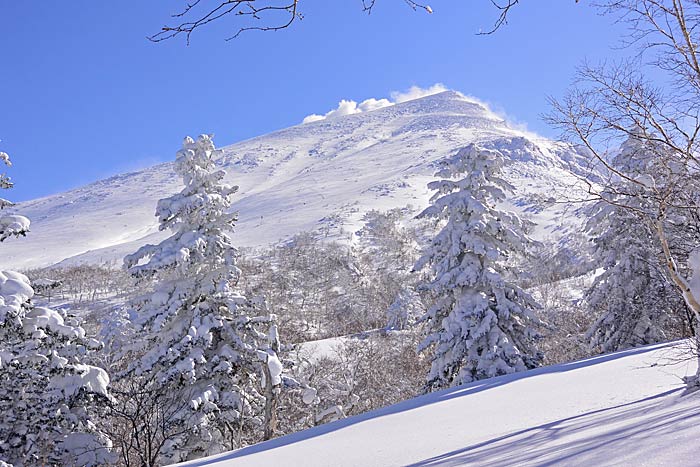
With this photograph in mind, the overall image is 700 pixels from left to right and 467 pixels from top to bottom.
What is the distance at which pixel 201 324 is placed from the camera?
43.7 feet

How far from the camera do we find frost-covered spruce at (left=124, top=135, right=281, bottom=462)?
1291cm

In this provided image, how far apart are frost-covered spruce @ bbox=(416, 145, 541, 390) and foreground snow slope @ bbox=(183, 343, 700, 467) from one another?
7.02 m

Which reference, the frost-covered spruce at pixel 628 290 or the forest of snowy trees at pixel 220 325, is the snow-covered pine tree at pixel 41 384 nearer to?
the forest of snowy trees at pixel 220 325

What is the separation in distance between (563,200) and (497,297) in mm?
10461

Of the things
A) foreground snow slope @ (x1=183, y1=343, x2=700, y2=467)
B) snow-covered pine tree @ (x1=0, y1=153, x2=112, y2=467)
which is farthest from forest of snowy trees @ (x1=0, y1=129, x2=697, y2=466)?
foreground snow slope @ (x1=183, y1=343, x2=700, y2=467)

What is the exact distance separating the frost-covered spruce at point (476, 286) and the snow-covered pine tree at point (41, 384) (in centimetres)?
936

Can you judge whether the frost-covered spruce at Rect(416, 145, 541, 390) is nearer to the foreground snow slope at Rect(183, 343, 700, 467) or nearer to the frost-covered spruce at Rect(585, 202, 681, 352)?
the frost-covered spruce at Rect(585, 202, 681, 352)

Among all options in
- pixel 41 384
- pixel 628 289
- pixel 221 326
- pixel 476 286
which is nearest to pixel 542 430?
pixel 221 326

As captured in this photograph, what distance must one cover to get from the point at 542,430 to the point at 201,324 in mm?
10504

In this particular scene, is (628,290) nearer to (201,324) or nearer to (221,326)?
(221,326)

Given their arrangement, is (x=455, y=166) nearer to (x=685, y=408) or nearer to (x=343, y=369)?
(x=685, y=408)

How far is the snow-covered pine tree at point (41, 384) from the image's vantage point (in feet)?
28.9

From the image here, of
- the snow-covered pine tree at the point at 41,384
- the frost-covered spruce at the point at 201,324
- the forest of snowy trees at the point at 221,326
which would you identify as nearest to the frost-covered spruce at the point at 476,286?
the forest of snowy trees at the point at 221,326

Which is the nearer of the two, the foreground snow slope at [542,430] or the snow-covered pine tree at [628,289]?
the foreground snow slope at [542,430]
